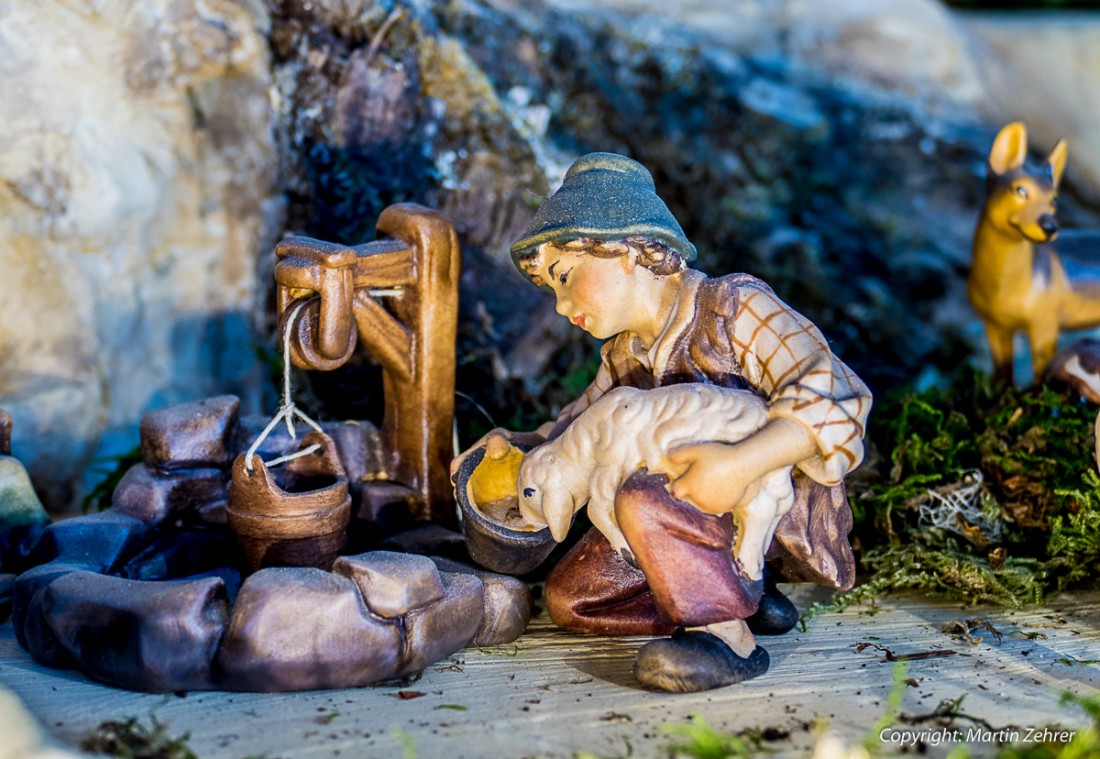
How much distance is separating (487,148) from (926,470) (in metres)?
1.71

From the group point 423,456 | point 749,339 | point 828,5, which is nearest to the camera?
point 749,339

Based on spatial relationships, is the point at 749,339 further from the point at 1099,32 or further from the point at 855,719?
the point at 1099,32

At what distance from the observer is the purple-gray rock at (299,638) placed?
1.78 metres

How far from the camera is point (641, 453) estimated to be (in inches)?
73.8

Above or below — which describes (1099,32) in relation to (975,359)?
above

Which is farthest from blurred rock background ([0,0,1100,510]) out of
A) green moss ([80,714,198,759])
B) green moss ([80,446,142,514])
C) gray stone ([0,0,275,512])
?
green moss ([80,714,198,759])

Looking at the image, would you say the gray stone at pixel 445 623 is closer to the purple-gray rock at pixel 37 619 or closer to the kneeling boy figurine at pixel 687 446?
the kneeling boy figurine at pixel 687 446

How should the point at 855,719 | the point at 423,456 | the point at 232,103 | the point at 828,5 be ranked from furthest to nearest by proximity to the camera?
the point at 828,5, the point at 232,103, the point at 423,456, the point at 855,719

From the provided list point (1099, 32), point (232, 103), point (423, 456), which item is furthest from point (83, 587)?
point (1099, 32)

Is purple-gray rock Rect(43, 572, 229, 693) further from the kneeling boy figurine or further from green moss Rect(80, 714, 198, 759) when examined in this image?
the kneeling boy figurine

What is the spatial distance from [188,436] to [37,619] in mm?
577

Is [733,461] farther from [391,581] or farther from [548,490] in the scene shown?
[391,581]

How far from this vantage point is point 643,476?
186cm

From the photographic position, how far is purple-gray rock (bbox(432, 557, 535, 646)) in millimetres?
2062
